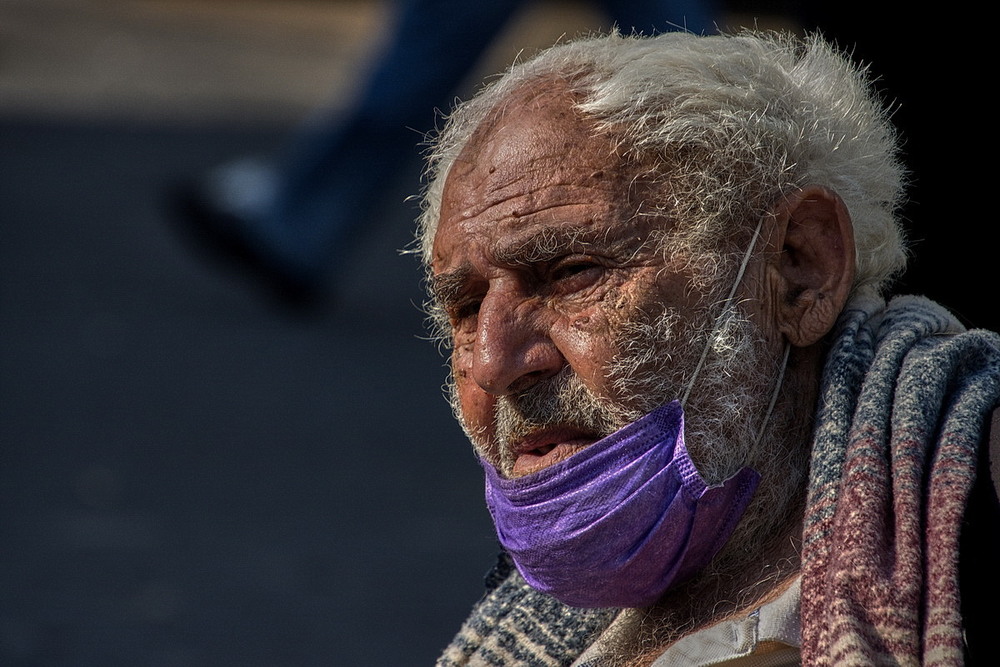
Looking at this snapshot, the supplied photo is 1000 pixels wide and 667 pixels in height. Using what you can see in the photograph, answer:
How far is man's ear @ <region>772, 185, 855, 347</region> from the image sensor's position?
2.22 metres

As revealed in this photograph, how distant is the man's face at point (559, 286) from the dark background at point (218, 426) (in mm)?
2267

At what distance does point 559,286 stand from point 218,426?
158 inches

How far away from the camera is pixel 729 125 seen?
2193mm

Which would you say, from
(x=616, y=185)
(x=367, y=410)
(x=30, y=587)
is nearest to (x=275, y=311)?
(x=367, y=410)

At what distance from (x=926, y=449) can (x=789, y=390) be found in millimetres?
422

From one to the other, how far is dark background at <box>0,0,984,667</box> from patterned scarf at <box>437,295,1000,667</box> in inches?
96.3

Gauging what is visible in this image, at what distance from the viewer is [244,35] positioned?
1388 cm

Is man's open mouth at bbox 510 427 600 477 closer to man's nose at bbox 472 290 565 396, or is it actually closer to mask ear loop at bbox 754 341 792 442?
man's nose at bbox 472 290 565 396

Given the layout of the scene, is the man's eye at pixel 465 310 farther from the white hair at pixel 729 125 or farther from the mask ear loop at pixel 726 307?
the mask ear loop at pixel 726 307

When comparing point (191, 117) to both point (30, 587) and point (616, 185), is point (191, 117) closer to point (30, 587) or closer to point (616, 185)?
point (30, 587)

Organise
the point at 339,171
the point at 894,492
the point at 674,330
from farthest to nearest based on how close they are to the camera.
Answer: the point at 339,171 → the point at 674,330 → the point at 894,492

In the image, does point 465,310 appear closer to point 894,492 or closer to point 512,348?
point 512,348

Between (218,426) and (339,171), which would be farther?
(339,171)

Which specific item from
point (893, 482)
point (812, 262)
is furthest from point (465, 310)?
point (893, 482)
